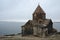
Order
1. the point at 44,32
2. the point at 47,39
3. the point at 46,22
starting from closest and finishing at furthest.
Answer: the point at 47,39
the point at 44,32
the point at 46,22

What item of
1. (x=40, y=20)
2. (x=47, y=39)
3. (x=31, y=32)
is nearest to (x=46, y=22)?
(x=40, y=20)

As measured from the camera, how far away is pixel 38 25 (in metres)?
43.9

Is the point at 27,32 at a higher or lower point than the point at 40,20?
lower

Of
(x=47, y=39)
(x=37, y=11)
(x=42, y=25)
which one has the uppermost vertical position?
(x=37, y=11)

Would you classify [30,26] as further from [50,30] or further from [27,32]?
[50,30]

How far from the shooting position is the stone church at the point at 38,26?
43213mm

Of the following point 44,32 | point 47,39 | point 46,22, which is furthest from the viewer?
point 46,22

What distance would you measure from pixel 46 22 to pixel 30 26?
164 inches

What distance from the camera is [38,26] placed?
4378 cm

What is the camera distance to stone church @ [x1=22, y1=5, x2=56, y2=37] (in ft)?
142

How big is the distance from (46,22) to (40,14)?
2.81 metres

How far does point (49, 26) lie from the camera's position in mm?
46844

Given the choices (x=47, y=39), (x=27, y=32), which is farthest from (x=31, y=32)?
(x=47, y=39)

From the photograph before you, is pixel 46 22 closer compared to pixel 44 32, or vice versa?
pixel 44 32
